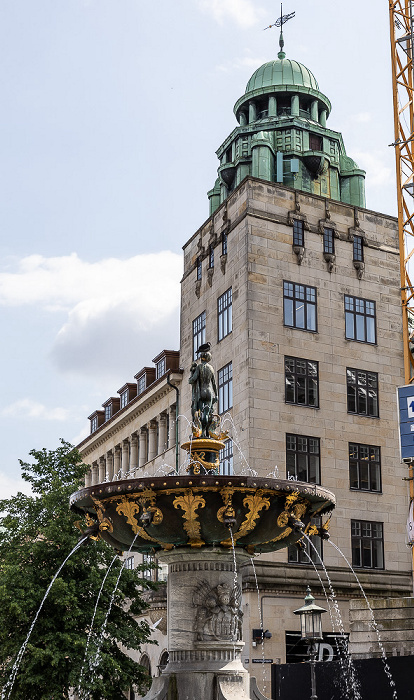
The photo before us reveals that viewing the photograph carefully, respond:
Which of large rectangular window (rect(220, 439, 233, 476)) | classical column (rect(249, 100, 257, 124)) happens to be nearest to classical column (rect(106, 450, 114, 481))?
large rectangular window (rect(220, 439, 233, 476))

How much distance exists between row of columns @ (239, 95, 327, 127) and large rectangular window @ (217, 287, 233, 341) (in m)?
15.0

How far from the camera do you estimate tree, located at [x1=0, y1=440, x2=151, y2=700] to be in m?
26.2

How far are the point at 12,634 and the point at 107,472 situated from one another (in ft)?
97.0

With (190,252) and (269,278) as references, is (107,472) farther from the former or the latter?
(269,278)

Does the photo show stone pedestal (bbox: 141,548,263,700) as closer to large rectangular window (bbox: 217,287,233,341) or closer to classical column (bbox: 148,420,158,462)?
large rectangular window (bbox: 217,287,233,341)

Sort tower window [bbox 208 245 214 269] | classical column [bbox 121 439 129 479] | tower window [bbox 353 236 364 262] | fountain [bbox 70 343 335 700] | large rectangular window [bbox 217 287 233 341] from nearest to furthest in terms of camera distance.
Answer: fountain [bbox 70 343 335 700] < large rectangular window [bbox 217 287 233 341] < tower window [bbox 353 236 364 262] < tower window [bbox 208 245 214 269] < classical column [bbox 121 439 129 479]

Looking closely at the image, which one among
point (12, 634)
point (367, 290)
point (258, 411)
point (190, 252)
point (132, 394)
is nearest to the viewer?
point (12, 634)

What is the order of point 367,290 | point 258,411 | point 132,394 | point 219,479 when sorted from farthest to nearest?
1. point 132,394
2. point 367,290
3. point 258,411
4. point 219,479

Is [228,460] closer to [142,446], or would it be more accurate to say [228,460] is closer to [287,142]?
[142,446]

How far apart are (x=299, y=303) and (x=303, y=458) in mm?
6376

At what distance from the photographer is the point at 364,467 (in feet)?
126

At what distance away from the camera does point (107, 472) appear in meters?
57.2

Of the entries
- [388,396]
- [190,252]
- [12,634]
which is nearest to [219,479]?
[12,634]

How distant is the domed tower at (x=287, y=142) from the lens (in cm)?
4734
